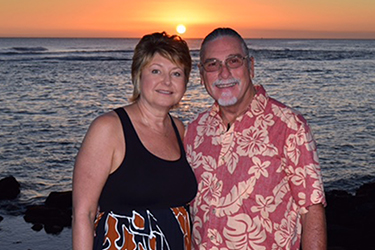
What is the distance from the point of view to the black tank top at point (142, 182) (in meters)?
3.20

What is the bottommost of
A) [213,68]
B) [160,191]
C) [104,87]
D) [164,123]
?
[104,87]

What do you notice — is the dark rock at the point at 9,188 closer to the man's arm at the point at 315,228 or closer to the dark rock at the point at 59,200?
the dark rock at the point at 59,200

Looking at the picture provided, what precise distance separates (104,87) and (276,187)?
28.0 meters

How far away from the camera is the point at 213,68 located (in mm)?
3484

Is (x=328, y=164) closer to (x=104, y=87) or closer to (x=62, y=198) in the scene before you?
(x=62, y=198)

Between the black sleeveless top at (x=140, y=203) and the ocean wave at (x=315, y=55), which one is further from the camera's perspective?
the ocean wave at (x=315, y=55)

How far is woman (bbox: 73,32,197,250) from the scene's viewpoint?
314cm

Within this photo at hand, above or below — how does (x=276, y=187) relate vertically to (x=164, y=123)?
below

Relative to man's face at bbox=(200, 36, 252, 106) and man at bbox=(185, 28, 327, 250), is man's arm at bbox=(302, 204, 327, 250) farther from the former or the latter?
man's face at bbox=(200, 36, 252, 106)

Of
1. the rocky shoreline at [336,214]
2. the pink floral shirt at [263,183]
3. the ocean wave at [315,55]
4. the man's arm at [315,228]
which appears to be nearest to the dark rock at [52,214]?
the rocky shoreline at [336,214]

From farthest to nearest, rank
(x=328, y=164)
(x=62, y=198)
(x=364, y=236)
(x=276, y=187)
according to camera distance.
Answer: (x=328, y=164) < (x=62, y=198) < (x=364, y=236) < (x=276, y=187)

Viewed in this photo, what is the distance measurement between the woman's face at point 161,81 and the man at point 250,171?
0.73 ft

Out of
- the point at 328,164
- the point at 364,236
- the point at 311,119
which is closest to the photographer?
the point at 364,236

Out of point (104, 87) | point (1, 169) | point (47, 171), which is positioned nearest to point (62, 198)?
point (47, 171)
